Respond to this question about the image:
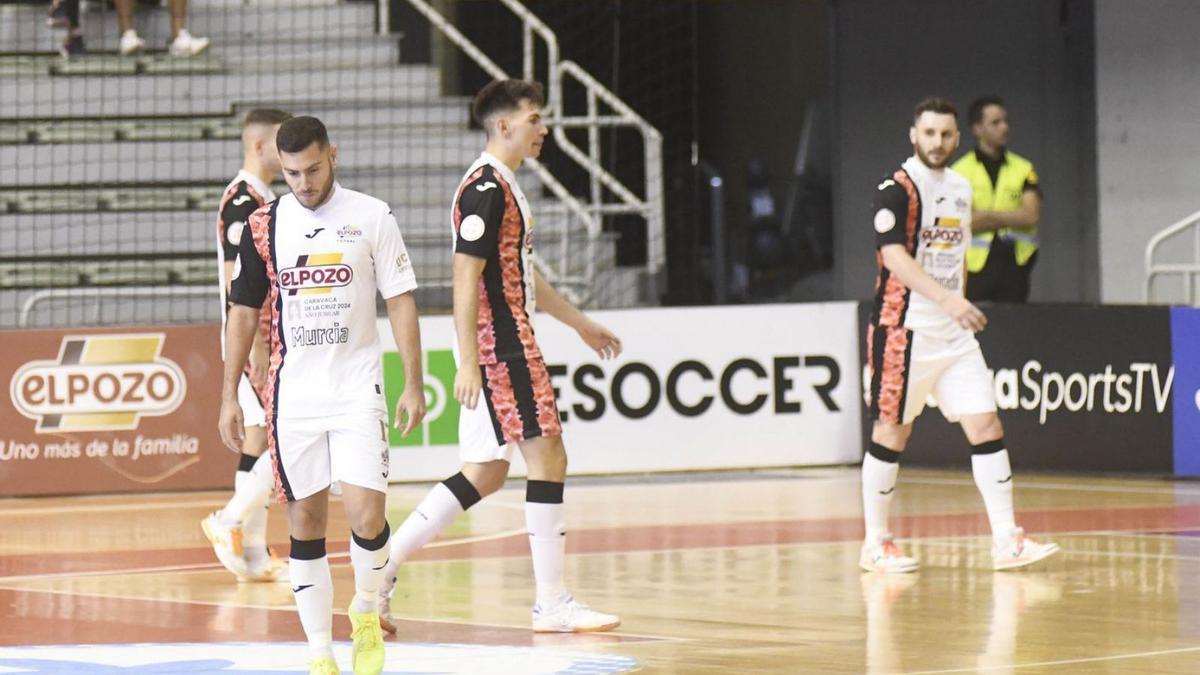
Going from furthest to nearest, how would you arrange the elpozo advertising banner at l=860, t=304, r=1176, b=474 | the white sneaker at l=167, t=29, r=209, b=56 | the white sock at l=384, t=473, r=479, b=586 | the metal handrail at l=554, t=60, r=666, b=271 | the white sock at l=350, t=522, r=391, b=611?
1. the white sneaker at l=167, t=29, r=209, b=56
2. the metal handrail at l=554, t=60, r=666, b=271
3. the elpozo advertising banner at l=860, t=304, r=1176, b=474
4. the white sock at l=384, t=473, r=479, b=586
5. the white sock at l=350, t=522, r=391, b=611

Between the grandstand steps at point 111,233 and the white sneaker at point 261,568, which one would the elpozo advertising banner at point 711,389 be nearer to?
the grandstand steps at point 111,233

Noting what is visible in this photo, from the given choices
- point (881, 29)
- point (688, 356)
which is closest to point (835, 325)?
point (688, 356)

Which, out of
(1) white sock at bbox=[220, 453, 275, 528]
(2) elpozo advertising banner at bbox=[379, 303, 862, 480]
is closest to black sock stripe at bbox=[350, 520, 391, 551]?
(1) white sock at bbox=[220, 453, 275, 528]

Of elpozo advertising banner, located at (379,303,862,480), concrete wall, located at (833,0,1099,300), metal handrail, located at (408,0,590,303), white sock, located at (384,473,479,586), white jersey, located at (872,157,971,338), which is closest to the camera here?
white sock, located at (384,473,479,586)

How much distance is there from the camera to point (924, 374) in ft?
28.3

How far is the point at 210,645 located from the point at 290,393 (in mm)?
1292

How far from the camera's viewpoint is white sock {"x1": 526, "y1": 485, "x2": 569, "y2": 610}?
7.07 meters

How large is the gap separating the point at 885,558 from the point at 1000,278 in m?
4.61

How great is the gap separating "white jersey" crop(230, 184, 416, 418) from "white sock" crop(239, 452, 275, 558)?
2.40 m

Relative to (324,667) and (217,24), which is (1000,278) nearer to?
(217,24)

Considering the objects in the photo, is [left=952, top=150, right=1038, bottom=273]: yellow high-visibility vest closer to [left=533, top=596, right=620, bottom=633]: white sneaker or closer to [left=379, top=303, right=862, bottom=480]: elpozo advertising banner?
[left=379, top=303, right=862, bottom=480]: elpozo advertising banner

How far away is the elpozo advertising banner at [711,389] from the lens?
506 inches

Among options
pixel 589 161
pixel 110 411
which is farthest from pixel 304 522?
pixel 589 161

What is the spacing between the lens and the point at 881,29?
16578mm
